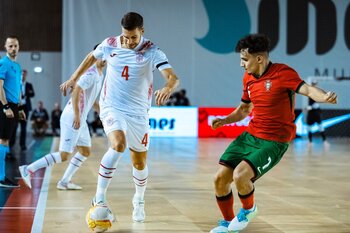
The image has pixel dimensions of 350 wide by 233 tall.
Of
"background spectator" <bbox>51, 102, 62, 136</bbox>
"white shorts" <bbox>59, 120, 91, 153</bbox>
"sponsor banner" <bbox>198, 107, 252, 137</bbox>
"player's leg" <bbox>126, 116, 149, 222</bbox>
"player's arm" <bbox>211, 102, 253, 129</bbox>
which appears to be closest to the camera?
"player's arm" <bbox>211, 102, 253, 129</bbox>

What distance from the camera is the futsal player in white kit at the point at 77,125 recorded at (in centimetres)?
940

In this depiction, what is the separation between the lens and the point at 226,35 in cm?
2989

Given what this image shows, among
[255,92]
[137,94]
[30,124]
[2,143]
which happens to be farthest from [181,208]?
[30,124]

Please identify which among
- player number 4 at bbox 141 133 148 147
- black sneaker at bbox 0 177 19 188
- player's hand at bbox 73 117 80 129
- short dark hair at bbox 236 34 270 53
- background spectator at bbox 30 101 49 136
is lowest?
background spectator at bbox 30 101 49 136

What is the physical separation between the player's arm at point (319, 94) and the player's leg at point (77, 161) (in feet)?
14.8

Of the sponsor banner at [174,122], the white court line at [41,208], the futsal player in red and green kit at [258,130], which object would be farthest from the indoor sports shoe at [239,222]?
the sponsor banner at [174,122]

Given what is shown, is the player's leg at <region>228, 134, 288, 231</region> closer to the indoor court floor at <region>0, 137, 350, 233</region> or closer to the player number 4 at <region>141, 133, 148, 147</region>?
the indoor court floor at <region>0, 137, 350, 233</region>

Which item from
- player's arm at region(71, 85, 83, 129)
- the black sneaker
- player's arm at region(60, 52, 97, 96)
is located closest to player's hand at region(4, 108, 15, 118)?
the black sneaker

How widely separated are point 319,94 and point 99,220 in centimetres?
234

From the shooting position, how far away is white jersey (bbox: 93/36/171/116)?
23.5 ft

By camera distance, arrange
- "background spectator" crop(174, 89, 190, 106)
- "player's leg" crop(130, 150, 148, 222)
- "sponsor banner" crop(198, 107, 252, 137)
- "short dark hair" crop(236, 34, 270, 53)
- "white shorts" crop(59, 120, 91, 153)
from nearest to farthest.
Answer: "short dark hair" crop(236, 34, 270, 53) → "player's leg" crop(130, 150, 148, 222) → "white shorts" crop(59, 120, 91, 153) → "sponsor banner" crop(198, 107, 252, 137) → "background spectator" crop(174, 89, 190, 106)

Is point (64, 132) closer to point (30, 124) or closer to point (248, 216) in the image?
point (248, 216)

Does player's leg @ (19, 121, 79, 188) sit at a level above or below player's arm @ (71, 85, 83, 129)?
below

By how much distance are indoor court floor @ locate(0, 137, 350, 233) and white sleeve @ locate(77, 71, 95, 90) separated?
1.44m
